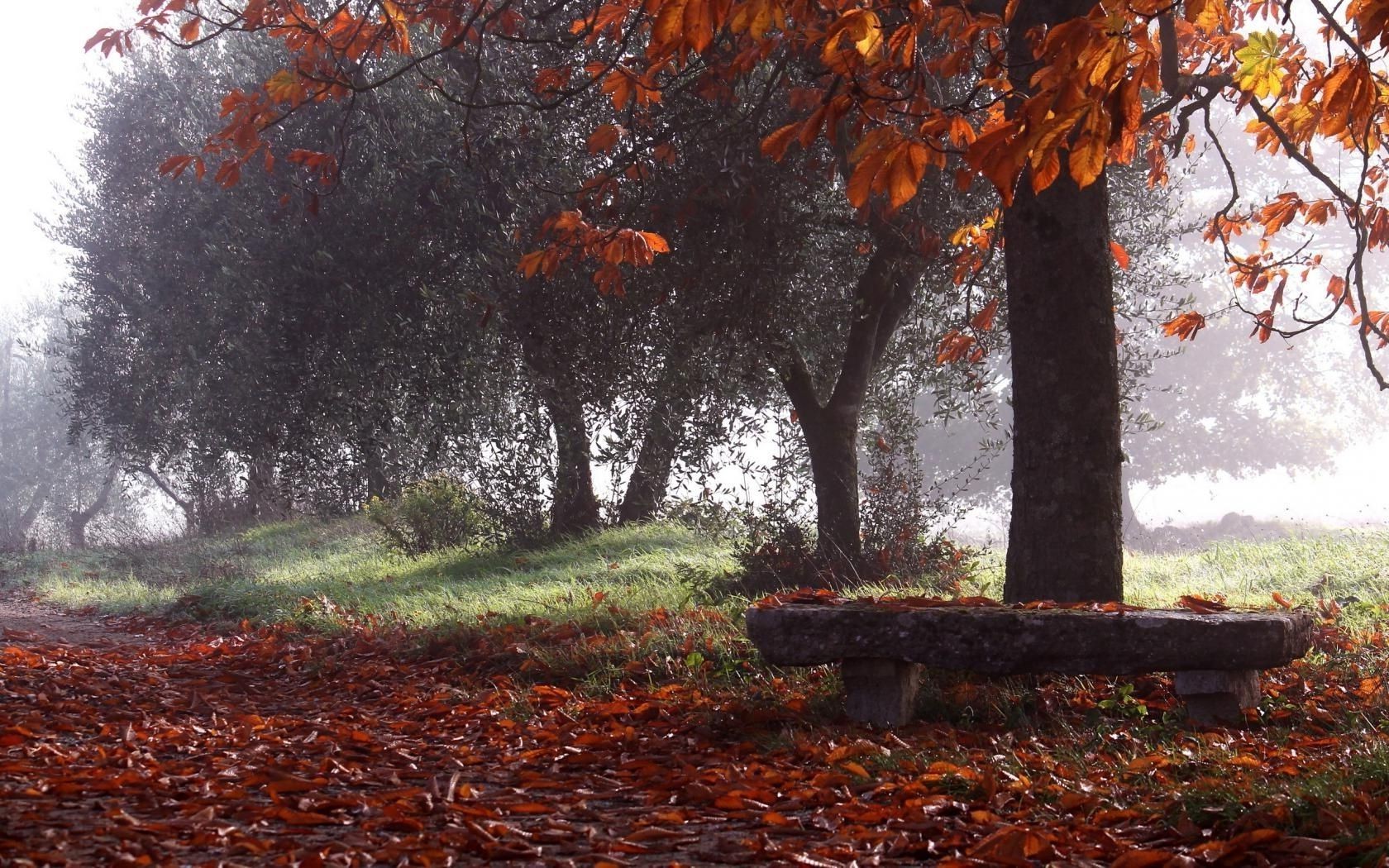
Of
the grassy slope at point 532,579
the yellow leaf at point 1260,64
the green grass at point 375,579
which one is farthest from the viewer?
the green grass at point 375,579

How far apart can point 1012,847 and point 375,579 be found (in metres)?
11.6

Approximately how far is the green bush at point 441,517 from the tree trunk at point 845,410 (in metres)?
5.85

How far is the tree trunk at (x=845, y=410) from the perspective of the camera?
34.8ft

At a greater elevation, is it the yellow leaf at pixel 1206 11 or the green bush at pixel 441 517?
the yellow leaf at pixel 1206 11

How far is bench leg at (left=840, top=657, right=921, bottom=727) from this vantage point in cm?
530

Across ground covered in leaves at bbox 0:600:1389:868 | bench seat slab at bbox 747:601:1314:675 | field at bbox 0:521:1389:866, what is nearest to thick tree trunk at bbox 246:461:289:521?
field at bbox 0:521:1389:866

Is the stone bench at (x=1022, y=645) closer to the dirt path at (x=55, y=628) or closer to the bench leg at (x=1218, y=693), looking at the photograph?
the bench leg at (x=1218, y=693)

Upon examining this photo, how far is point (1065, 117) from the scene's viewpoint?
3.46 m

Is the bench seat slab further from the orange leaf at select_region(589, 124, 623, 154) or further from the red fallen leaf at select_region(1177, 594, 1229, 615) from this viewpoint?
the orange leaf at select_region(589, 124, 623, 154)

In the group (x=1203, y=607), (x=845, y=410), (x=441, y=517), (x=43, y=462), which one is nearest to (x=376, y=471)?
(x=441, y=517)

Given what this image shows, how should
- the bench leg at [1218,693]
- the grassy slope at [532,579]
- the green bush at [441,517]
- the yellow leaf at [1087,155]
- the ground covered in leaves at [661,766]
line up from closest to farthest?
the ground covered in leaves at [661,766], the yellow leaf at [1087,155], the bench leg at [1218,693], the grassy slope at [532,579], the green bush at [441,517]

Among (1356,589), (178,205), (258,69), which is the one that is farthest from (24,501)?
(1356,589)

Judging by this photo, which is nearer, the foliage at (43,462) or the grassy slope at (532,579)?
the grassy slope at (532,579)

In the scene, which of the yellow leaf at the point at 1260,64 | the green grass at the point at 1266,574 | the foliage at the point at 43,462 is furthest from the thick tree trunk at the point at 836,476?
the foliage at the point at 43,462
